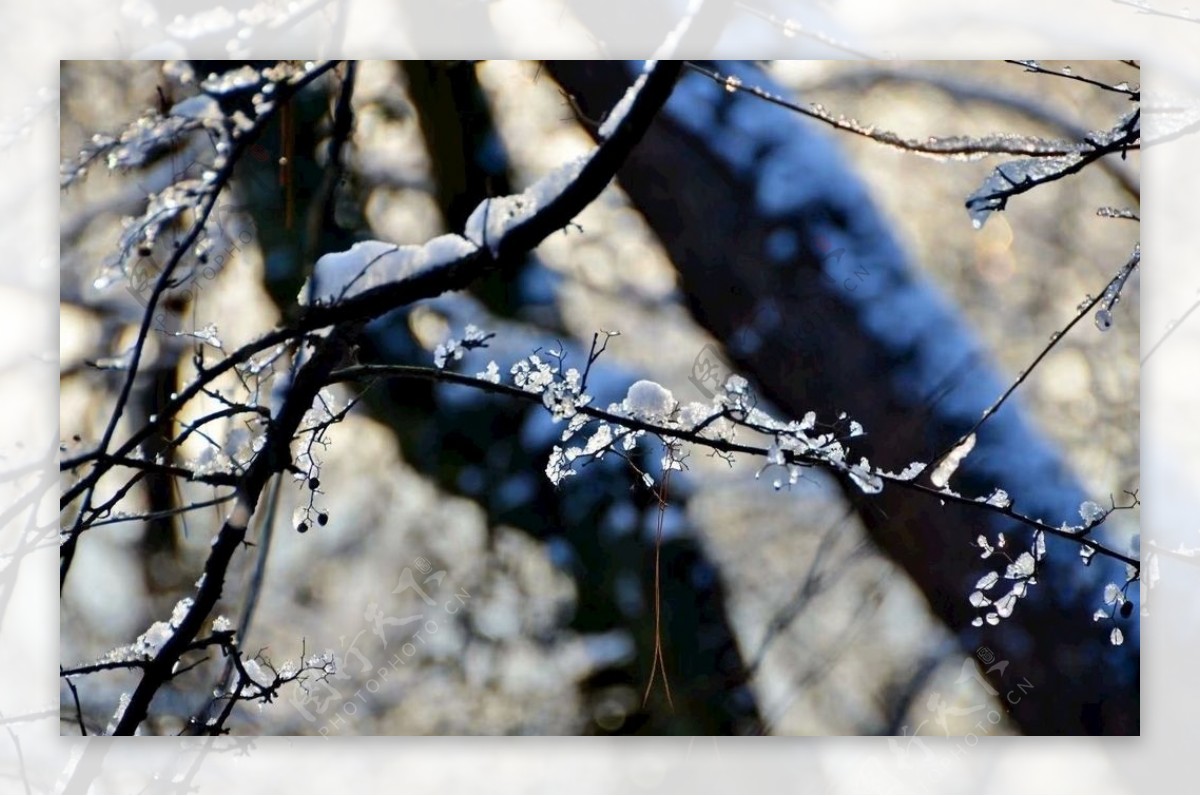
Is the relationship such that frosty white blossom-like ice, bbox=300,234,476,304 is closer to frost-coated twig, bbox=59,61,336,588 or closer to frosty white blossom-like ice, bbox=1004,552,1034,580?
frost-coated twig, bbox=59,61,336,588

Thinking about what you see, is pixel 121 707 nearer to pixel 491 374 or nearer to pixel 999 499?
pixel 491 374

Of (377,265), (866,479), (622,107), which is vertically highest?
(622,107)

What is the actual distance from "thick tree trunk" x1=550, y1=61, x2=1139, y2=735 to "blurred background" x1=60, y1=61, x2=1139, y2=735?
0.04m

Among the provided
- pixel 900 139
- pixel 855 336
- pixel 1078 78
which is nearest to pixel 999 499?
pixel 855 336

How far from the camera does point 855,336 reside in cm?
212

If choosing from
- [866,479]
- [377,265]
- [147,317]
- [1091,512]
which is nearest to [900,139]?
[866,479]

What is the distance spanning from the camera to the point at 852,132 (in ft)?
7.06

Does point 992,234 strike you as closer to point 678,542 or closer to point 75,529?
point 678,542

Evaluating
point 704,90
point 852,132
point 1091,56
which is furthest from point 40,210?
point 1091,56

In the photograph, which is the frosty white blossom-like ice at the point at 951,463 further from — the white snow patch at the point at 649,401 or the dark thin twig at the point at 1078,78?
the dark thin twig at the point at 1078,78

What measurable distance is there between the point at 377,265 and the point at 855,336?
0.78m

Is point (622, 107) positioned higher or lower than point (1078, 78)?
lower

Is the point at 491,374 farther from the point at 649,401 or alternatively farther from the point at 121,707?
the point at 121,707

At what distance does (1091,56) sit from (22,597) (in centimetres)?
198
